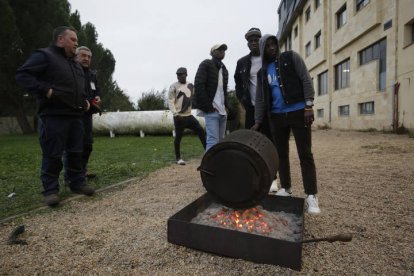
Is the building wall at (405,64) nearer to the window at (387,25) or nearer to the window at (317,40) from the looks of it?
the window at (387,25)

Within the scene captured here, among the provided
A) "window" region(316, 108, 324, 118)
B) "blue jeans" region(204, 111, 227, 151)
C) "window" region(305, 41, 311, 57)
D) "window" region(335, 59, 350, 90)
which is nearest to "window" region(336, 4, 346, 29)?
"window" region(335, 59, 350, 90)

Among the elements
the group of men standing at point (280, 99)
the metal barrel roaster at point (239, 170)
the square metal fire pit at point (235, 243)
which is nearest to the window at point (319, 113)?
the group of men standing at point (280, 99)

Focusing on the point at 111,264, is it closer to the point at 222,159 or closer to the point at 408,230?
the point at 222,159

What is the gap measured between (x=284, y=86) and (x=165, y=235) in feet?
6.71

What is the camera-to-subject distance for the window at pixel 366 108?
15377 millimetres

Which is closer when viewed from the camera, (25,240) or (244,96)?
(25,240)

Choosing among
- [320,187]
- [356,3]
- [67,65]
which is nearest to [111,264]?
[67,65]

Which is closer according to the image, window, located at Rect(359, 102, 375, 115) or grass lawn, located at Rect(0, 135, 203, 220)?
grass lawn, located at Rect(0, 135, 203, 220)

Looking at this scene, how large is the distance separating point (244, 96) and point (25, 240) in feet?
9.97

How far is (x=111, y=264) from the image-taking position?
2318mm

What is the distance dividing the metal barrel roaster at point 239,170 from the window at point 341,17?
1910 centimetres

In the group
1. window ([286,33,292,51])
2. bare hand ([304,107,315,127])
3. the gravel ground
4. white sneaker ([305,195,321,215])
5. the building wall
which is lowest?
the gravel ground

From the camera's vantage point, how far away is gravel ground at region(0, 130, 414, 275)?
2.24 metres

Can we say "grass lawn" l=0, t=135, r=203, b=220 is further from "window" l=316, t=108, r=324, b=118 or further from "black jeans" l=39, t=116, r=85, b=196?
"window" l=316, t=108, r=324, b=118
